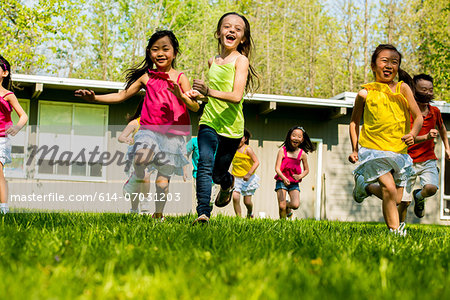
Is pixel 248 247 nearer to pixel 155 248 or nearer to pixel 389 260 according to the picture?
pixel 155 248

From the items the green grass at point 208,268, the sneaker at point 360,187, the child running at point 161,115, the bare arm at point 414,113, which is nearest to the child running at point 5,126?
the child running at point 161,115

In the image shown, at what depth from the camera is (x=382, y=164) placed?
5.42 metres

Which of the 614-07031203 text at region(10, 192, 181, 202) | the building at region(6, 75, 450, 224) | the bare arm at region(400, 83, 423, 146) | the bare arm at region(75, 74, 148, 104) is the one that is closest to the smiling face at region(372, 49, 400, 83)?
the bare arm at region(400, 83, 423, 146)

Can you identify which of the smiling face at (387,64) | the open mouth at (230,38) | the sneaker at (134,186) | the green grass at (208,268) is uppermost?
the open mouth at (230,38)

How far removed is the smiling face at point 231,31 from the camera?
205 inches

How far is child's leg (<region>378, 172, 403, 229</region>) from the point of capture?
5379 mm

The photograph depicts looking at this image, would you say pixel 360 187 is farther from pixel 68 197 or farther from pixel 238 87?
pixel 68 197

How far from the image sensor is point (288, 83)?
31688mm

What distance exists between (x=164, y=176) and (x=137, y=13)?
75.7 ft

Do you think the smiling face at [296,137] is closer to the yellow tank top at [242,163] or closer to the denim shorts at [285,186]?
the denim shorts at [285,186]

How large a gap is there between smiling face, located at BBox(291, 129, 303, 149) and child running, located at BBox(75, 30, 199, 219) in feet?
13.7

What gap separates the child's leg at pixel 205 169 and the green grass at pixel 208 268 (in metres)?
1.34

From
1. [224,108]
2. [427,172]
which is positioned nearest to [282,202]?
[427,172]

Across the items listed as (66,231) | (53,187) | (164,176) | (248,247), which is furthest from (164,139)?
(53,187)
